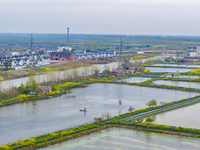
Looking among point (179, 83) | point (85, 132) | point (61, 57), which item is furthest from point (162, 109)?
point (61, 57)

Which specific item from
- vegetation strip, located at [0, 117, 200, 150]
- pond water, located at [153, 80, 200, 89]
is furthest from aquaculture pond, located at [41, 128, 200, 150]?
pond water, located at [153, 80, 200, 89]

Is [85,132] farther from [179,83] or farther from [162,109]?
[179,83]

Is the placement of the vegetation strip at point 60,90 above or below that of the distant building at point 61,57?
below

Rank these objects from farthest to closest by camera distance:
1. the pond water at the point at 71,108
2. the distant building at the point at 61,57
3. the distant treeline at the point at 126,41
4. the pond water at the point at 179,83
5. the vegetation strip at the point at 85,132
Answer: the distant treeline at the point at 126,41, the distant building at the point at 61,57, the pond water at the point at 179,83, the pond water at the point at 71,108, the vegetation strip at the point at 85,132

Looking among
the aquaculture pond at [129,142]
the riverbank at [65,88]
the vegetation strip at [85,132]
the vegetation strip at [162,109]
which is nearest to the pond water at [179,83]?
the riverbank at [65,88]

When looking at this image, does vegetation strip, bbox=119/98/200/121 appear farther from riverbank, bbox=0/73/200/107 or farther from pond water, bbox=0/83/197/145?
riverbank, bbox=0/73/200/107

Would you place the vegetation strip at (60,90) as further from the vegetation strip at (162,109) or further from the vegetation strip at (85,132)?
the vegetation strip at (85,132)

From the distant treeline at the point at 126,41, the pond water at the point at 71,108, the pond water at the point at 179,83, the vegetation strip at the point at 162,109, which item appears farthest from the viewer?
the distant treeline at the point at 126,41
